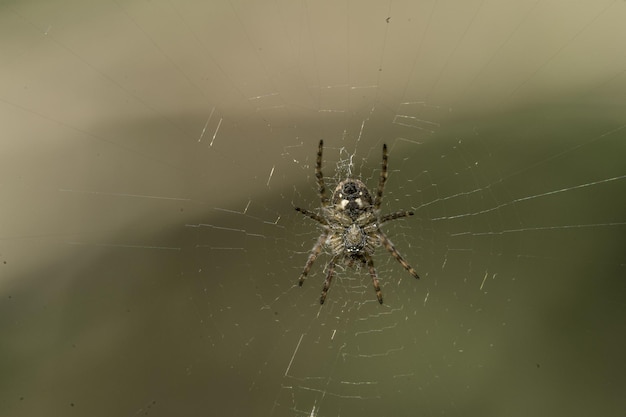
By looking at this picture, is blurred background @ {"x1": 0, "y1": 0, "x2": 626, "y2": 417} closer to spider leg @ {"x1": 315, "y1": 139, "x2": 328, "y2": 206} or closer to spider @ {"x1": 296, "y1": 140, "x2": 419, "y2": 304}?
spider @ {"x1": 296, "y1": 140, "x2": 419, "y2": 304}

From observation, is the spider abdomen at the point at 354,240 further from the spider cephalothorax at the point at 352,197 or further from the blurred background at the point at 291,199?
the blurred background at the point at 291,199

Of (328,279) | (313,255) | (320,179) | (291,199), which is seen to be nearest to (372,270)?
(328,279)

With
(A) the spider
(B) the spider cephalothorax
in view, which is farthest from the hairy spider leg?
(B) the spider cephalothorax

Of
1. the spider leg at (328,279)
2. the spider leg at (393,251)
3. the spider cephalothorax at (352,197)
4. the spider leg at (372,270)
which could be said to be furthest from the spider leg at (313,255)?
the spider leg at (393,251)

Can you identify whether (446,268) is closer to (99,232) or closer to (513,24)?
(513,24)

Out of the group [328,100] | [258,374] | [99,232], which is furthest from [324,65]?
[258,374]

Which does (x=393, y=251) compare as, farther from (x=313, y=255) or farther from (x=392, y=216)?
(x=313, y=255)

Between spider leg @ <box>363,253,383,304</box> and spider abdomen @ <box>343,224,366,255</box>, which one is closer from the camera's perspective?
spider leg @ <box>363,253,383,304</box>
